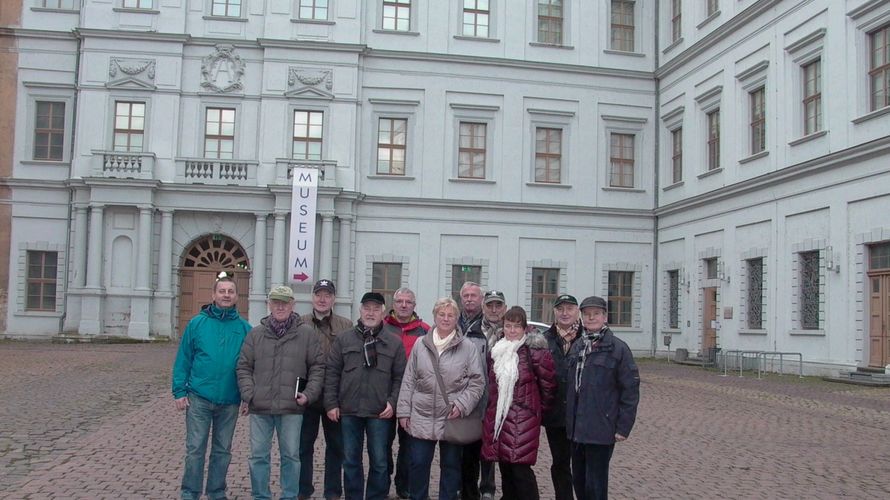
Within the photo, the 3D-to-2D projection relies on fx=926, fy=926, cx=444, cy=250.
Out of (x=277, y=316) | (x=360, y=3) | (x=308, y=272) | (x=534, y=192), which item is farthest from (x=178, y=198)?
(x=277, y=316)

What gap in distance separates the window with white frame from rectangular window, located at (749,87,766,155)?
7896 millimetres

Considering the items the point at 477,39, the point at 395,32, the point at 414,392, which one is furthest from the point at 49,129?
the point at 414,392

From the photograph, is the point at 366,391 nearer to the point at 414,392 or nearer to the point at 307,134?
the point at 414,392

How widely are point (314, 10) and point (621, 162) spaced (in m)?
12.2

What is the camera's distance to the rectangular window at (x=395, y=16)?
32875 mm

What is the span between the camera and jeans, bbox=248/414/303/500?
23.7 feet

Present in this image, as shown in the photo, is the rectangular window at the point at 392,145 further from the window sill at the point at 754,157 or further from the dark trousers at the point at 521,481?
the dark trousers at the point at 521,481

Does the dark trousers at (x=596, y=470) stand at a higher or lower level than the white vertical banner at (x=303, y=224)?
lower

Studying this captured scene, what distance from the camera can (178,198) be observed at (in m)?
30.9

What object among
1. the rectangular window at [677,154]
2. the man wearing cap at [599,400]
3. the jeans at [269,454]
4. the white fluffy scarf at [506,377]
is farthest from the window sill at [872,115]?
the jeans at [269,454]

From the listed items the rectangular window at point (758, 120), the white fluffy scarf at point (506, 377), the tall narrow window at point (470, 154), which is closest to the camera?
the white fluffy scarf at point (506, 377)

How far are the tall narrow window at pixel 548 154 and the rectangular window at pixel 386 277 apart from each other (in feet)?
19.8

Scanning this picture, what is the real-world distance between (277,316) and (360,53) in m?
25.8

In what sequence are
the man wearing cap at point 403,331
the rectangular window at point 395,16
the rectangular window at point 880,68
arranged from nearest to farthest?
the man wearing cap at point 403,331, the rectangular window at point 880,68, the rectangular window at point 395,16
